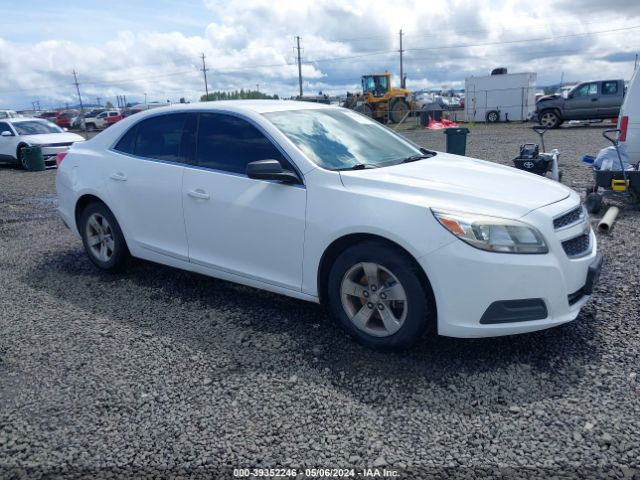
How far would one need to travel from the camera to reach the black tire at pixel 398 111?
109ft

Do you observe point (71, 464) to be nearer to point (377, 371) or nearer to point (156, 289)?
point (377, 371)

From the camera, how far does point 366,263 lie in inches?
135

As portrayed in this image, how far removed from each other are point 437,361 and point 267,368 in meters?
1.08

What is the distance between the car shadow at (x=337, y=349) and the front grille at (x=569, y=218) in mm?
805

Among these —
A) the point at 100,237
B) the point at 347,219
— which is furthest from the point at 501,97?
the point at 347,219

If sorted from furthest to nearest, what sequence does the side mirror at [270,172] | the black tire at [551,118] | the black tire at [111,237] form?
the black tire at [551,118] < the black tire at [111,237] < the side mirror at [270,172]

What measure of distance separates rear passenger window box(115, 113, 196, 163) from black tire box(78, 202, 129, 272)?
0.62 meters

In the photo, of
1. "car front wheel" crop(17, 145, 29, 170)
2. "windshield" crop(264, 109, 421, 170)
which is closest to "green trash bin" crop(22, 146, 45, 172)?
"car front wheel" crop(17, 145, 29, 170)

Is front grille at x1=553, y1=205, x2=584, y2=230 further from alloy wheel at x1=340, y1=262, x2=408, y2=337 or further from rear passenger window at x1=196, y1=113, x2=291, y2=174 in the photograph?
rear passenger window at x1=196, y1=113, x2=291, y2=174

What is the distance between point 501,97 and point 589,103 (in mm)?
7669

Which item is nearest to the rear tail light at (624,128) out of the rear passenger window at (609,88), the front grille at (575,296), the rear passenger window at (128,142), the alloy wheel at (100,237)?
the front grille at (575,296)

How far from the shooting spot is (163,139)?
471 centimetres

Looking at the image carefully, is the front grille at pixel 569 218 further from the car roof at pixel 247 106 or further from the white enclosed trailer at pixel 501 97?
the white enclosed trailer at pixel 501 97

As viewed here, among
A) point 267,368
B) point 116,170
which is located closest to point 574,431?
point 267,368
